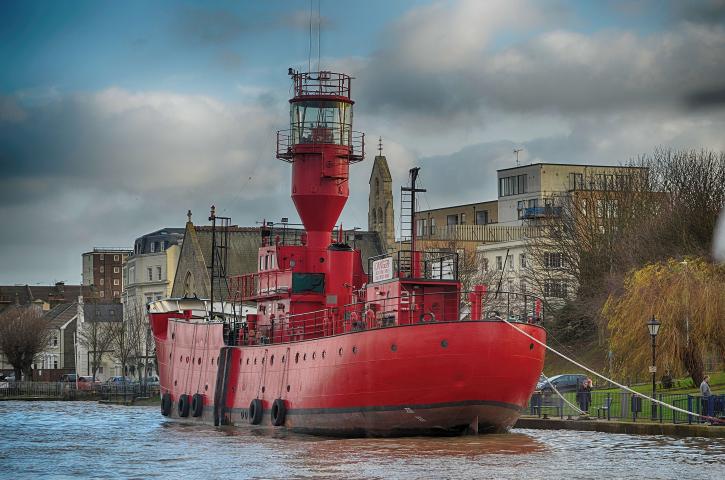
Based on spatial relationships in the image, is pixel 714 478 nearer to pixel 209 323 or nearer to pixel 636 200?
pixel 209 323

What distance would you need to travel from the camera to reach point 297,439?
4062 centimetres

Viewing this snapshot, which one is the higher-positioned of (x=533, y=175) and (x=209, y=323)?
(x=533, y=175)

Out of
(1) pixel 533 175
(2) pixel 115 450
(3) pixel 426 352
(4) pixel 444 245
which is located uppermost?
(1) pixel 533 175

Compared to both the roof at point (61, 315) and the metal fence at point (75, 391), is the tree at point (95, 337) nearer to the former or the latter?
the roof at point (61, 315)

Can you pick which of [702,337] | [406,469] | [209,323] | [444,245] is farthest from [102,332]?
[406,469]

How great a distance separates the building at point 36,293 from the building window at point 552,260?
96.6 m

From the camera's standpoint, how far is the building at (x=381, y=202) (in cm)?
11444

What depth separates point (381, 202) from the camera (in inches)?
4611

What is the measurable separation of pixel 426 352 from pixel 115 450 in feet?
33.0

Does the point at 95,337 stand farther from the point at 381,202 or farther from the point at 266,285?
the point at 266,285

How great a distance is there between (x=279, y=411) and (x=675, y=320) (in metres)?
14.6

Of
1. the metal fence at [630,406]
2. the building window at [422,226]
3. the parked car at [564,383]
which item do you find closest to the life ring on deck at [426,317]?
the metal fence at [630,406]

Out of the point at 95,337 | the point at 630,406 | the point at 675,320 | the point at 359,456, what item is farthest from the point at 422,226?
the point at 359,456

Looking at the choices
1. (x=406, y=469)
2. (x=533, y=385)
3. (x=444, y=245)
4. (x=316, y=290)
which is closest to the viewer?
(x=406, y=469)
